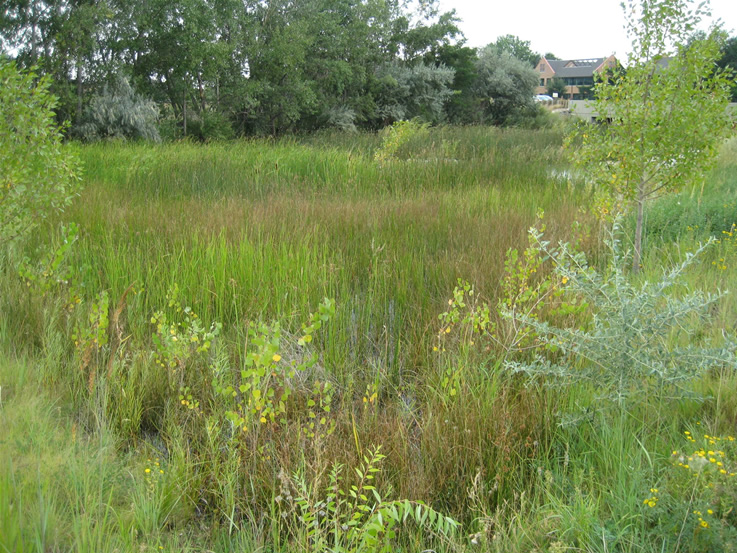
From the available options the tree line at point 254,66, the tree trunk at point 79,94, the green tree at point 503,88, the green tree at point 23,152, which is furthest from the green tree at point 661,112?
the green tree at point 503,88

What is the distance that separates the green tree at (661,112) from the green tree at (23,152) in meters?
3.80

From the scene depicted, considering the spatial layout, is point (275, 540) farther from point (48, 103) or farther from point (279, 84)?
point (279, 84)

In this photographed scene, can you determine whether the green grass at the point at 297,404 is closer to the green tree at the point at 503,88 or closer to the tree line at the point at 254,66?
the tree line at the point at 254,66

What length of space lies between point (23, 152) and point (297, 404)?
2589 millimetres

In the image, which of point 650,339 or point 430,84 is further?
point 430,84

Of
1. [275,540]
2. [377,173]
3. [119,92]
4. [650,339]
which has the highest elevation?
[119,92]

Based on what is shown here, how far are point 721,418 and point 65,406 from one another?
9.70 feet

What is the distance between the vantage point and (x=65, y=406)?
284 centimetres

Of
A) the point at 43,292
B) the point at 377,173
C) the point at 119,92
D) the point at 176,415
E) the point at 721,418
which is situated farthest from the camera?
the point at 119,92

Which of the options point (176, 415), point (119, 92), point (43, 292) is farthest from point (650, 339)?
point (119, 92)

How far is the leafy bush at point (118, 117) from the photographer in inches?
619

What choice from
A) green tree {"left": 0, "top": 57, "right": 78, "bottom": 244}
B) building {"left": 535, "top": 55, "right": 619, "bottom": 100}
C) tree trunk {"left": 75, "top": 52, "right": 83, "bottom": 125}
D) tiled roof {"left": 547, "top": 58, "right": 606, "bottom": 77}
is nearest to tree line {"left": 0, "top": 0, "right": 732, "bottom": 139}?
tree trunk {"left": 75, "top": 52, "right": 83, "bottom": 125}

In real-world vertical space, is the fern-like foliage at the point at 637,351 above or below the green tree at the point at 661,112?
below

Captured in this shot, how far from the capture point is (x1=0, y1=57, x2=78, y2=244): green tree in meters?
3.87
